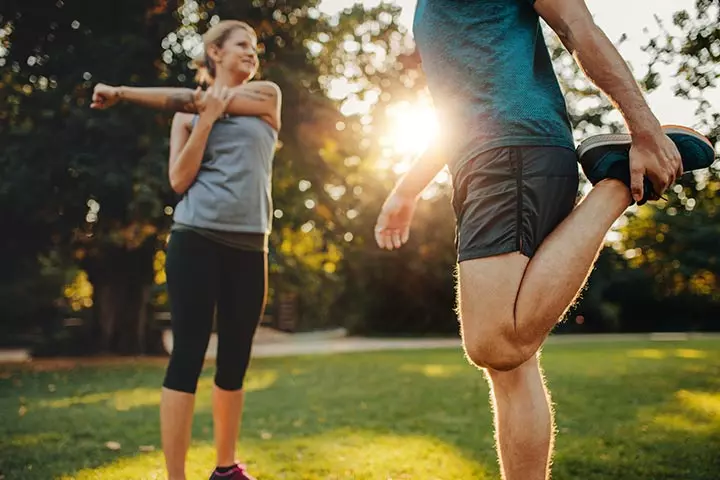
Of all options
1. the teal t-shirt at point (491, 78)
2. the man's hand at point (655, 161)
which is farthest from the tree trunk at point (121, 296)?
the man's hand at point (655, 161)

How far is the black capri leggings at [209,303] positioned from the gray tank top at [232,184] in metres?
0.09

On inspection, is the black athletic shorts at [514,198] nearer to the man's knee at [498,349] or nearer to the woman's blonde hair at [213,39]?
the man's knee at [498,349]

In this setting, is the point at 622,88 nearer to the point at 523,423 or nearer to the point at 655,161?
the point at 655,161

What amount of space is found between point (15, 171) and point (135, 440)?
10.8m

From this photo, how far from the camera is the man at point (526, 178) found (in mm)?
1826

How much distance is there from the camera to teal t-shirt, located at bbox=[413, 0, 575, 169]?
1.88 metres

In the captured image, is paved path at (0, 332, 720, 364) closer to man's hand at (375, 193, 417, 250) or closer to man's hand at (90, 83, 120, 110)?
man's hand at (90, 83, 120, 110)

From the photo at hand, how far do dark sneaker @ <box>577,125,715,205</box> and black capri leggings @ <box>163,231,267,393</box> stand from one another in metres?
1.56

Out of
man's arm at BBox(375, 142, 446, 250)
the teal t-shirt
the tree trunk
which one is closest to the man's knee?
the teal t-shirt

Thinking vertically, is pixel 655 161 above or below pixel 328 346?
above

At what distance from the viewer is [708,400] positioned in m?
6.96

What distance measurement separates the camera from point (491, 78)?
193 cm

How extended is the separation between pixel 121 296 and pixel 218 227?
14175 mm

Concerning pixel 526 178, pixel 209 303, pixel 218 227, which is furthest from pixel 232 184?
pixel 526 178
